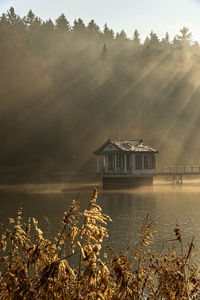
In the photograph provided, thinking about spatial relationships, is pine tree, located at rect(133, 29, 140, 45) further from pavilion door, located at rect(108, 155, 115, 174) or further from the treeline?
pavilion door, located at rect(108, 155, 115, 174)

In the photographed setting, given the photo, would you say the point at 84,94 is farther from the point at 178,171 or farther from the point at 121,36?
the point at 121,36

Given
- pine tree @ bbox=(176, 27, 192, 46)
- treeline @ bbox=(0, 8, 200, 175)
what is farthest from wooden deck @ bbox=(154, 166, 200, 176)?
pine tree @ bbox=(176, 27, 192, 46)

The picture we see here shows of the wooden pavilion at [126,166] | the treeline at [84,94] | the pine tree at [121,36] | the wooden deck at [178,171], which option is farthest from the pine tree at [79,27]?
the wooden pavilion at [126,166]

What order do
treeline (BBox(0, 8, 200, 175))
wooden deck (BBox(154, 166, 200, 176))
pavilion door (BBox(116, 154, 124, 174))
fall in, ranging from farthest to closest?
treeline (BBox(0, 8, 200, 175)) < wooden deck (BBox(154, 166, 200, 176)) < pavilion door (BBox(116, 154, 124, 174))

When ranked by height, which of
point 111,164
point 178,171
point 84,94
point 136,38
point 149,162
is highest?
point 136,38

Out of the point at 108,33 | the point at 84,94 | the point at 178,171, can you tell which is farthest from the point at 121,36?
the point at 178,171

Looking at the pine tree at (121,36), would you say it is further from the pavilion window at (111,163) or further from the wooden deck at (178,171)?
the pavilion window at (111,163)

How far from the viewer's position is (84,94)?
111188 mm

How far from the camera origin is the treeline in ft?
291

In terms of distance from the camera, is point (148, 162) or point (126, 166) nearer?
point (126, 166)

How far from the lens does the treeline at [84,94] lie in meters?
88.8

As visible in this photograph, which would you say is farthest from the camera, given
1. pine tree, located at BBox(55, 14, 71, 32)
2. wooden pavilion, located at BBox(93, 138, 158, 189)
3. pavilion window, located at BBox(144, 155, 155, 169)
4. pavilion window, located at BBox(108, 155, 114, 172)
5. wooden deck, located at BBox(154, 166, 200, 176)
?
pine tree, located at BBox(55, 14, 71, 32)

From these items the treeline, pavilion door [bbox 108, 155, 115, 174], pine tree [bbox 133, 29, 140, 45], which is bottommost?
pavilion door [bbox 108, 155, 115, 174]

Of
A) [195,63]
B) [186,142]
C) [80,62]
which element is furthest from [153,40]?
[186,142]
